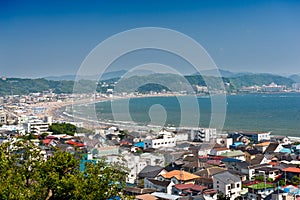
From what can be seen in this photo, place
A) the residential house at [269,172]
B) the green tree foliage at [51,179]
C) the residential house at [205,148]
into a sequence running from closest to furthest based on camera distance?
the green tree foliage at [51,179]
the residential house at [269,172]
the residential house at [205,148]

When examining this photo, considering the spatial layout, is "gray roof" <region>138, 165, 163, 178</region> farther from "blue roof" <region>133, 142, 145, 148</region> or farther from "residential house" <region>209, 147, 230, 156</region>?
"blue roof" <region>133, 142, 145, 148</region>

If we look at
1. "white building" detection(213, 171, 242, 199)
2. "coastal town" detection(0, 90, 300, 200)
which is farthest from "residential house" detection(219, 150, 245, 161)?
"white building" detection(213, 171, 242, 199)

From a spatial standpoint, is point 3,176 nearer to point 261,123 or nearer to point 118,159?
point 118,159

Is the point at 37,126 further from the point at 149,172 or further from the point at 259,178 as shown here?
the point at 259,178

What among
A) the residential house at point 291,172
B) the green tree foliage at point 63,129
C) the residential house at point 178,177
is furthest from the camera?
the green tree foliage at point 63,129

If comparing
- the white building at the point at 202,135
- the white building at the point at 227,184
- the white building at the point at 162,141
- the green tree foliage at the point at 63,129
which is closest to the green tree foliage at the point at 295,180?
the white building at the point at 227,184

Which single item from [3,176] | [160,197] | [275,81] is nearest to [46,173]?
[3,176]

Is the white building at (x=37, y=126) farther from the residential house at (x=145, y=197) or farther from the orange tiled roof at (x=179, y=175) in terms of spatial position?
the residential house at (x=145, y=197)
